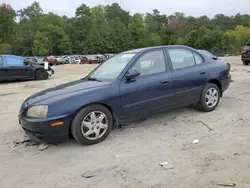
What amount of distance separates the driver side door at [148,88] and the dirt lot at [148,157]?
15.7 inches

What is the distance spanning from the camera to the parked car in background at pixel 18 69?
42.3 ft

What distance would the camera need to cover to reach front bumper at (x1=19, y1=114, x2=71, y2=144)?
4.00m

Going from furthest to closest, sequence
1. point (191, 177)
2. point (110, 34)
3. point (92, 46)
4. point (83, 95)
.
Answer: point (110, 34) → point (92, 46) → point (83, 95) → point (191, 177)

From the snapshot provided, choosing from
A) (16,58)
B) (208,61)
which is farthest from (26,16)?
(208,61)

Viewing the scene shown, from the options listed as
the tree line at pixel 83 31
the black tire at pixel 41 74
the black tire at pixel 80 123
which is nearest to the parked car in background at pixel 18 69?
the black tire at pixel 41 74

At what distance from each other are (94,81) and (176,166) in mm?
2140

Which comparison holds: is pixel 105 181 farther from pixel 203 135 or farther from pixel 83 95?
pixel 203 135

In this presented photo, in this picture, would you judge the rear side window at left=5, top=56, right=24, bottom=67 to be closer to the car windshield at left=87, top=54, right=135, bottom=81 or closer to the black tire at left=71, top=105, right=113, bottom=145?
the car windshield at left=87, top=54, right=135, bottom=81

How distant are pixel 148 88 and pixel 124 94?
0.48 metres

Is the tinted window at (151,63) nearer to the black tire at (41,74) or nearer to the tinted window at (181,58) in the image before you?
the tinted window at (181,58)

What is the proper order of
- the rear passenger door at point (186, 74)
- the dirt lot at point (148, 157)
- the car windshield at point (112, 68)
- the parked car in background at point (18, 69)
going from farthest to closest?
the parked car in background at point (18, 69), the rear passenger door at point (186, 74), the car windshield at point (112, 68), the dirt lot at point (148, 157)

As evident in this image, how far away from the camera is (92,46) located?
83.6 m

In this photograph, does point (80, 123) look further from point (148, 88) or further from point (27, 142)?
point (148, 88)

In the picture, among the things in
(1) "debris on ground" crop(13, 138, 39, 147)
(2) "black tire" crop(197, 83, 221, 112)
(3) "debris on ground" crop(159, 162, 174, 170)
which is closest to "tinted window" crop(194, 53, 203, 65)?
(2) "black tire" crop(197, 83, 221, 112)
